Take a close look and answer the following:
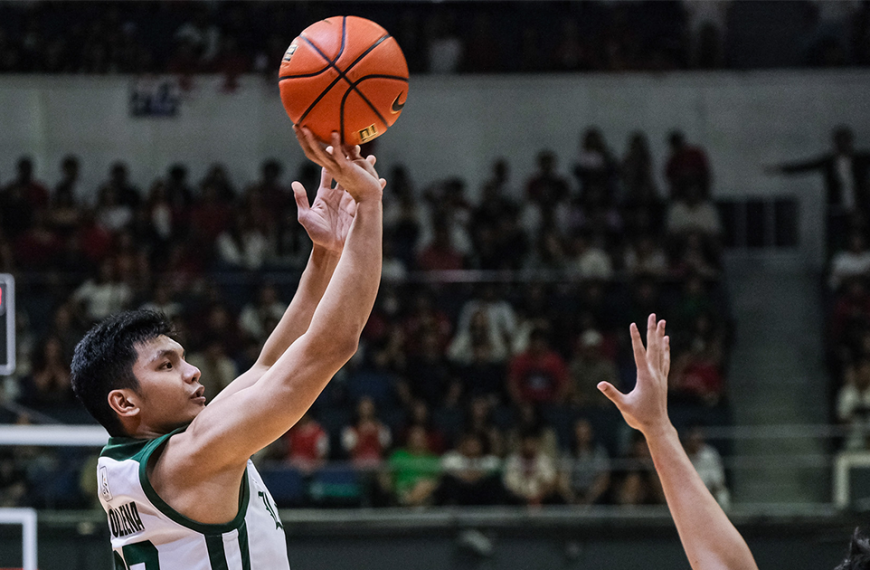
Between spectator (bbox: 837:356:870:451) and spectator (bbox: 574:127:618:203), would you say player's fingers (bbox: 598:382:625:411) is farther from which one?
spectator (bbox: 574:127:618:203)

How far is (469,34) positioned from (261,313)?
4933 millimetres

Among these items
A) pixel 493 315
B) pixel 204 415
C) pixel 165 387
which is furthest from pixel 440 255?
pixel 204 415

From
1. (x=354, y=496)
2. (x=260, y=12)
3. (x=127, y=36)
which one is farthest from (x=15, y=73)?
(x=354, y=496)

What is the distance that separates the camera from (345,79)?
246cm

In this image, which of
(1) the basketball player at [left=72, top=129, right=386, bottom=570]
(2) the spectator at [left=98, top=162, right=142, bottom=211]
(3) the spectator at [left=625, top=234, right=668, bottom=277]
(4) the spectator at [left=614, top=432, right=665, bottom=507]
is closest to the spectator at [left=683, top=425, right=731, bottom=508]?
(4) the spectator at [left=614, top=432, right=665, bottom=507]

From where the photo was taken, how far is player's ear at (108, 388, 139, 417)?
2.08 m

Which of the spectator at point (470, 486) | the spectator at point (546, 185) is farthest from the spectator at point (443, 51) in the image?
the spectator at point (470, 486)

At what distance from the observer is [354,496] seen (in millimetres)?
6949

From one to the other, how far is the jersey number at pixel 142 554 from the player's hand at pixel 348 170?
2.70 ft

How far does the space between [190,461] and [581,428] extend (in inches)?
239

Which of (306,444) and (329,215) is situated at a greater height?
(329,215)

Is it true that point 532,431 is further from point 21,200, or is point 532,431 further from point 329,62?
point 21,200

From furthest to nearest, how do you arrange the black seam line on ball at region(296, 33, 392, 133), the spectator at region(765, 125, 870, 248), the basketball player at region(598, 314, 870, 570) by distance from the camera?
the spectator at region(765, 125, 870, 248) → the black seam line on ball at region(296, 33, 392, 133) → the basketball player at region(598, 314, 870, 570)

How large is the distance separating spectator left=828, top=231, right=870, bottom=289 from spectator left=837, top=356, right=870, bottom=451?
51.9 inches
